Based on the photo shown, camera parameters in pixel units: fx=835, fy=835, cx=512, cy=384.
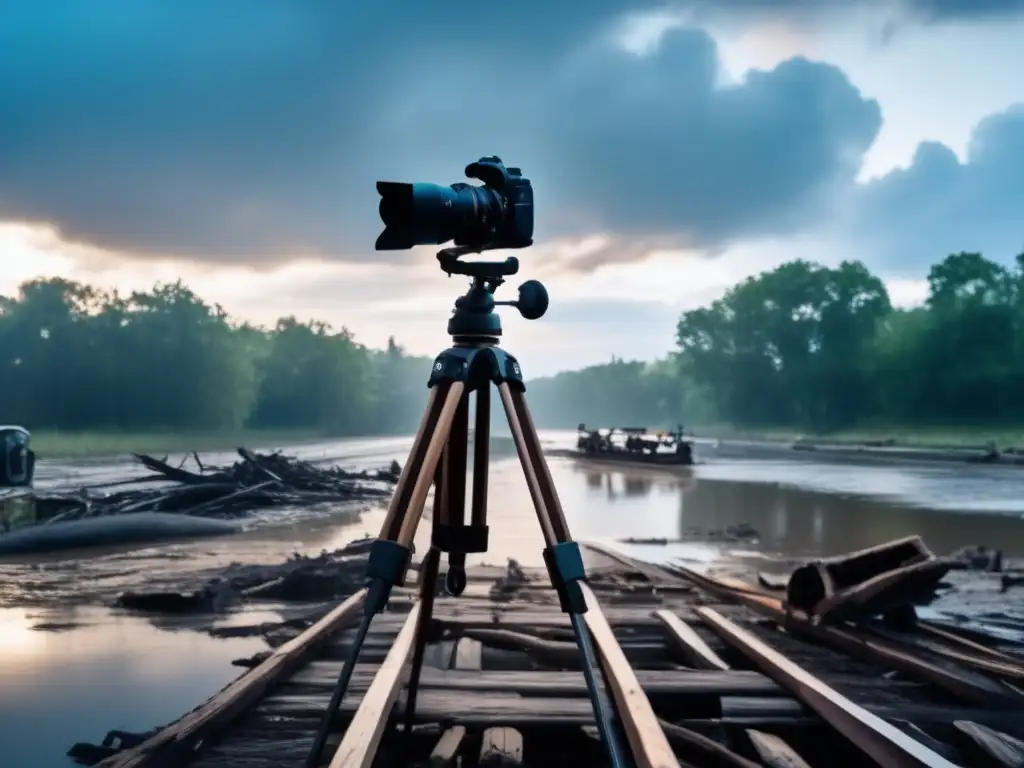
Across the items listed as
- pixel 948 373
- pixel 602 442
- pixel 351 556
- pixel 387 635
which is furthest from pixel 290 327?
pixel 387 635

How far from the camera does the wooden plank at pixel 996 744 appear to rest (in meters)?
2.37

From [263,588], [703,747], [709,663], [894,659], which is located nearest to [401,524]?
[703,747]

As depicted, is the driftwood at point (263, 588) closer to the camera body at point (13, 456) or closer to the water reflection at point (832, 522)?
the camera body at point (13, 456)

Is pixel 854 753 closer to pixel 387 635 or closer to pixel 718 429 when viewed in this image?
pixel 387 635

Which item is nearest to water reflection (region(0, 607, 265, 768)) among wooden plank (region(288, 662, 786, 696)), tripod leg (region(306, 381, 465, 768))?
wooden plank (region(288, 662, 786, 696))

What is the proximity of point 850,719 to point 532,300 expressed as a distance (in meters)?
1.54

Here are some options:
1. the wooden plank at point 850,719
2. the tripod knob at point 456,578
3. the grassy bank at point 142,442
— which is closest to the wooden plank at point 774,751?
the wooden plank at point 850,719

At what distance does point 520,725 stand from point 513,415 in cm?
109

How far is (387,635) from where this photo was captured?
377cm

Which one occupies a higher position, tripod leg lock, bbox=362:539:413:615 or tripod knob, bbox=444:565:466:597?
tripod leg lock, bbox=362:539:413:615

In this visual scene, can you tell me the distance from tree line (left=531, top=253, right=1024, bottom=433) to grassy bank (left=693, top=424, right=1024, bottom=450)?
39cm

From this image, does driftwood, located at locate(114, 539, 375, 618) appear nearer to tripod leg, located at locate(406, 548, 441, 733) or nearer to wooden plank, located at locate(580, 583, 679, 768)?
wooden plank, located at locate(580, 583, 679, 768)

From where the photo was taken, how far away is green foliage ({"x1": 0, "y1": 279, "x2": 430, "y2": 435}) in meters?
30.5

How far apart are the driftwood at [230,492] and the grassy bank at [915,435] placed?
90.4 ft
